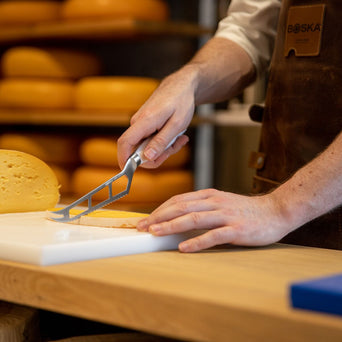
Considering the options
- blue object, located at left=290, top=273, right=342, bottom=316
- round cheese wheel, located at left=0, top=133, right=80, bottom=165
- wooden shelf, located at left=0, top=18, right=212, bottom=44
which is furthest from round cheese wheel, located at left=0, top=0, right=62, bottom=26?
blue object, located at left=290, top=273, right=342, bottom=316

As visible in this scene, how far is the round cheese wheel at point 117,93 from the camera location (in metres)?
2.84

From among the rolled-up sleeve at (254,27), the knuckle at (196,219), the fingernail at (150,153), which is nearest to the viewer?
the knuckle at (196,219)

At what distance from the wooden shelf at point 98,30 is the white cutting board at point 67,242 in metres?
1.83

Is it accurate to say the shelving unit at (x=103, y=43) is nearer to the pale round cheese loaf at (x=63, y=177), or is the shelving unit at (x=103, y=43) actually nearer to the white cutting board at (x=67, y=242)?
the pale round cheese loaf at (x=63, y=177)

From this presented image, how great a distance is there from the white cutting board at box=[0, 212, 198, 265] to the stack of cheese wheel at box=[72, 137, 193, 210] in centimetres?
166

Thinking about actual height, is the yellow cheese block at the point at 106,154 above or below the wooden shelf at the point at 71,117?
below

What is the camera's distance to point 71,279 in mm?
799

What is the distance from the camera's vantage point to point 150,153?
1.20 m

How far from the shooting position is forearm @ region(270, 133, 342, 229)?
1.01 m

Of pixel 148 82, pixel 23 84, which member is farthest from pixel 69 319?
pixel 23 84

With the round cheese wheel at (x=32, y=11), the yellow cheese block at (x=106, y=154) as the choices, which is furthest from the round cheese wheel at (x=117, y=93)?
the round cheese wheel at (x=32, y=11)

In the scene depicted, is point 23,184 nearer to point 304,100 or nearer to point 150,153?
point 150,153

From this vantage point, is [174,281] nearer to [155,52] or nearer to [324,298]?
[324,298]

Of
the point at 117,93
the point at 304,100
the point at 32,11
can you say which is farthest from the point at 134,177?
the point at 304,100
